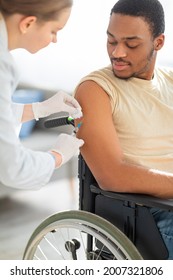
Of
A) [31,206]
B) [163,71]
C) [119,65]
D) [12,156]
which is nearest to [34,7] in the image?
[12,156]

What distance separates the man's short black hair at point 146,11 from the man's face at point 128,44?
15 mm

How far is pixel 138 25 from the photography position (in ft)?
5.60

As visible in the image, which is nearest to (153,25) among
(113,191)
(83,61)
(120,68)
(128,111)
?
(120,68)

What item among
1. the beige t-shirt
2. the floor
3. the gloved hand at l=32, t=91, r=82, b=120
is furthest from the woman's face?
the floor

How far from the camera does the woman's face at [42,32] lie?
1252mm

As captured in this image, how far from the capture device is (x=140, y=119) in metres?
1.71

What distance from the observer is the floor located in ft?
8.57

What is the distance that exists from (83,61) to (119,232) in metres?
2.11

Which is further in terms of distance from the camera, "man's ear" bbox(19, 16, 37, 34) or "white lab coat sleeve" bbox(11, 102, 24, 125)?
"white lab coat sleeve" bbox(11, 102, 24, 125)

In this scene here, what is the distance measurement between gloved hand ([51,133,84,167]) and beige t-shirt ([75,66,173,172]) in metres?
0.25

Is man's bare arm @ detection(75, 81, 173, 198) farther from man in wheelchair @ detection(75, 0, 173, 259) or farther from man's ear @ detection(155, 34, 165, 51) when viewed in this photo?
man's ear @ detection(155, 34, 165, 51)

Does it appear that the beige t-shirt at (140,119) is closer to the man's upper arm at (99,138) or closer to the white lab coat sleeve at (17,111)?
the man's upper arm at (99,138)

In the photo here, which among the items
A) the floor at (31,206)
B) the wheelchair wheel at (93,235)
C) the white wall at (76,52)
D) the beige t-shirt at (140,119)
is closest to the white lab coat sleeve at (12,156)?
the wheelchair wheel at (93,235)

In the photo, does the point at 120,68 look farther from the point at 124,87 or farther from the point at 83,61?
the point at 83,61
